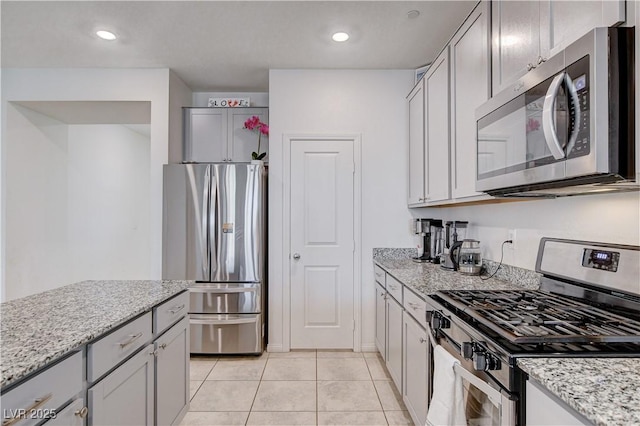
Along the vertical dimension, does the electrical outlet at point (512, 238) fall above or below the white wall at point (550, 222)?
below

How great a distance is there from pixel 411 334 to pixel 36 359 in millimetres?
1774

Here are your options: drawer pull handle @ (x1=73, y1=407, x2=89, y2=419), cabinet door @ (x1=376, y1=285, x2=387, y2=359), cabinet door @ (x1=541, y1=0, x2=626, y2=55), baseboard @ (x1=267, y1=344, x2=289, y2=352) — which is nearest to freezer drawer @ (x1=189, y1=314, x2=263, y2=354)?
baseboard @ (x1=267, y1=344, x2=289, y2=352)

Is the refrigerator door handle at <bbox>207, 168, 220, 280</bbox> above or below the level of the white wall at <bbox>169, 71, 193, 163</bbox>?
below

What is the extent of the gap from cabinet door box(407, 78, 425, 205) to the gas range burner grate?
1.39 m

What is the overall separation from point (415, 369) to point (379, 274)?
118cm

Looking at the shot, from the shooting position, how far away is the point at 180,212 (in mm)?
3203

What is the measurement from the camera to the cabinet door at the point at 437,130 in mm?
2381

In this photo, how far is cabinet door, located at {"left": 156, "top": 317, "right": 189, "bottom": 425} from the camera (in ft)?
5.73

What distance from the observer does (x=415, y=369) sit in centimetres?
197

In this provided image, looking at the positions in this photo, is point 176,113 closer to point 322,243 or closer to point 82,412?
point 322,243

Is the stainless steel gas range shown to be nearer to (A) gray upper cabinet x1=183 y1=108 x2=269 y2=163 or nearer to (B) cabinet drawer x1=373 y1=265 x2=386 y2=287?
(B) cabinet drawer x1=373 y1=265 x2=386 y2=287

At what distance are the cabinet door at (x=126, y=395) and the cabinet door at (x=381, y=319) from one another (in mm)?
1809

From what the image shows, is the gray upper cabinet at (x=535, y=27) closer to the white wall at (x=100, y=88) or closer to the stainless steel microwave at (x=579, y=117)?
the stainless steel microwave at (x=579, y=117)

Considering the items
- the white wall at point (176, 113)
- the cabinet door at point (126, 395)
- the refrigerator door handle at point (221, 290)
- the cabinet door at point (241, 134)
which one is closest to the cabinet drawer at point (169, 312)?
the cabinet door at point (126, 395)
